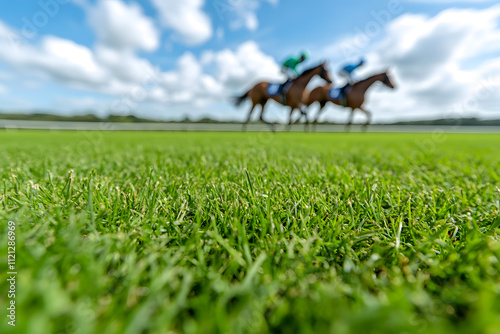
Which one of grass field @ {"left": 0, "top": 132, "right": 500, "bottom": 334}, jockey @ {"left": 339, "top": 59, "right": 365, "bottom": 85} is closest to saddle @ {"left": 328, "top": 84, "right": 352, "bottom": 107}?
jockey @ {"left": 339, "top": 59, "right": 365, "bottom": 85}

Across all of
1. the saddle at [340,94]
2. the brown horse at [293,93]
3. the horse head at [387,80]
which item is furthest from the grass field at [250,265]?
the horse head at [387,80]

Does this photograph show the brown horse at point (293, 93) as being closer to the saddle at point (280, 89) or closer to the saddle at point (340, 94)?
the saddle at point (280, 89)

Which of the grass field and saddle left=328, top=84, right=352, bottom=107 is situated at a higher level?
saddle left=328, top=84, right=352, bottom=107

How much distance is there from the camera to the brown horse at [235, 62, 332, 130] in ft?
31.2

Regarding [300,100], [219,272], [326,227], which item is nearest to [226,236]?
[219,272]

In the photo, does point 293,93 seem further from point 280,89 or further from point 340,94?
point 340,94

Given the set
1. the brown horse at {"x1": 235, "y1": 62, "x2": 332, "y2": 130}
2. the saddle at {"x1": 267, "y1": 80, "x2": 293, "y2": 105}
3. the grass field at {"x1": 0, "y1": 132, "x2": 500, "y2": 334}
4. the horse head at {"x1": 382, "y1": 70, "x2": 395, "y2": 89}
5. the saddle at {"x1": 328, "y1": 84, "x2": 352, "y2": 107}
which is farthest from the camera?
the saddle at {"x1": 328, "y1": 84, "x2": 352, "y2": 107}

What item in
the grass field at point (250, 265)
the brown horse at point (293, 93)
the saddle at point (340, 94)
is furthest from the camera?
the saddle at point (340, 94)

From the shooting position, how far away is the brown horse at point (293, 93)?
9.51 meters

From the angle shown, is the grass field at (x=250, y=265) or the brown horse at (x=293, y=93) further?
the brown horse at (x=293, y=93)

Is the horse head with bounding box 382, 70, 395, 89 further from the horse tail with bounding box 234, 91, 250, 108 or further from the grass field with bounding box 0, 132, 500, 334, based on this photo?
the grass field with bounding box 0, 132, 500, 334

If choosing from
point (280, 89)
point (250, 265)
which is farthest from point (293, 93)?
point (250, 265)

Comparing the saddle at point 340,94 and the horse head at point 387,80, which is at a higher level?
the horse head at point 387,80

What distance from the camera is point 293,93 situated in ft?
32.8
